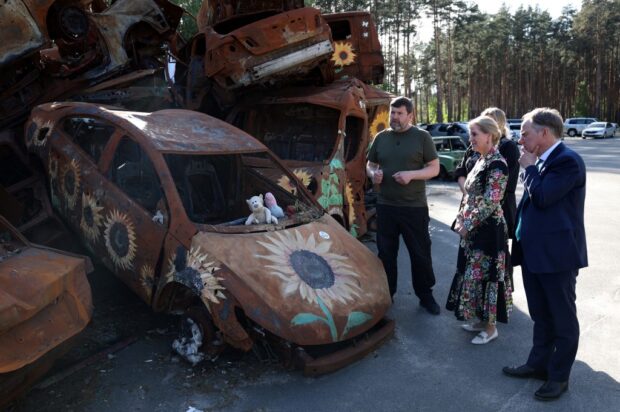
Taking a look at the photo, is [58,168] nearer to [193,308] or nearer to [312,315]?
[193,308]

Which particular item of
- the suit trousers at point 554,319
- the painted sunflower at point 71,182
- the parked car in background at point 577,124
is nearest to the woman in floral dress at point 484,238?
the suit trousers at point 554,319

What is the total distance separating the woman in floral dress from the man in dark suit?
0.52 metres

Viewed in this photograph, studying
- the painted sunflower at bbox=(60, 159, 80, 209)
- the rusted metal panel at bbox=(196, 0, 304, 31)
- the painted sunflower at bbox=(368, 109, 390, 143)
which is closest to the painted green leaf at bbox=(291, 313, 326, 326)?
the painted sunflower at bbox=(60, 159, 80, 209)

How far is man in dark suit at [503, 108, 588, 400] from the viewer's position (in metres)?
3.34

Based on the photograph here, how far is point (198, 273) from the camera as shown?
149 inches

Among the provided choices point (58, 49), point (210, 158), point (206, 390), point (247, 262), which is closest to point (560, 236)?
point (247, 262)

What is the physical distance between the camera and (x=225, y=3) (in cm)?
839

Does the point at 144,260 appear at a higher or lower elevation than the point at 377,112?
lower

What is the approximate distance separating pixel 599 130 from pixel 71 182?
38.9m

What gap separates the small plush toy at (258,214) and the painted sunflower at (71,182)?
5.38 feet

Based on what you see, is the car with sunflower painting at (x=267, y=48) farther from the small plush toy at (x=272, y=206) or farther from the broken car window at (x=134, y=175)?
the small plush toy at (x=272, y=206)

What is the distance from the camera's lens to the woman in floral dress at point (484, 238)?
4117mm

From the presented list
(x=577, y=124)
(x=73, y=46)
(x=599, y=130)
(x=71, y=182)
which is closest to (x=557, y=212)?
(x=71, y=182)

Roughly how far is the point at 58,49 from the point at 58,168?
12.9 feet
